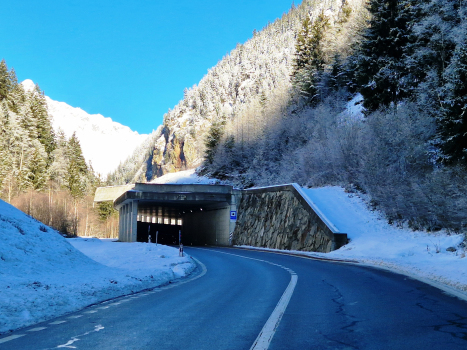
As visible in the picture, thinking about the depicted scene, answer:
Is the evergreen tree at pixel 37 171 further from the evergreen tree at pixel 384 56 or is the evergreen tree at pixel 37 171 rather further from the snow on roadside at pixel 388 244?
the snow on roadside at pixel 388 244

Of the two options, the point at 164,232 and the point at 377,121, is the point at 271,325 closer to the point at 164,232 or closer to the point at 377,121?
the point at 377,121

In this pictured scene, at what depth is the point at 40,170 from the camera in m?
79.0

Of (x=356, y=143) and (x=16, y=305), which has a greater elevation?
(x=356, y=143)

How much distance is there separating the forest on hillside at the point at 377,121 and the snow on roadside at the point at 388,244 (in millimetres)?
1167

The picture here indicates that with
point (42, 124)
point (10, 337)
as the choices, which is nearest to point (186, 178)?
point (42, 124)

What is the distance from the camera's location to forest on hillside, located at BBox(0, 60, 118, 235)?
72.7 m

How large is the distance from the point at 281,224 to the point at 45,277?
24.1m

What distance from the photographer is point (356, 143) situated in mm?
34062

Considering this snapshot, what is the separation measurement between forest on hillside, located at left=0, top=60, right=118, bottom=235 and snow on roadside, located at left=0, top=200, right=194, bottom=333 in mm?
62743

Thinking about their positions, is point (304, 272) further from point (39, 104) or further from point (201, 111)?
point (201, 111)

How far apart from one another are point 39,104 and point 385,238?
91361mm

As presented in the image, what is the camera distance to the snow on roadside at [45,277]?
23.4 feet

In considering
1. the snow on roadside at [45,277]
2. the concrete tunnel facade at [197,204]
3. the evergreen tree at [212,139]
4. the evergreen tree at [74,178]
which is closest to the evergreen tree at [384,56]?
the concrete tunnel facade at [197,204]

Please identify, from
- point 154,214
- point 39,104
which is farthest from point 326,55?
point 39,104
